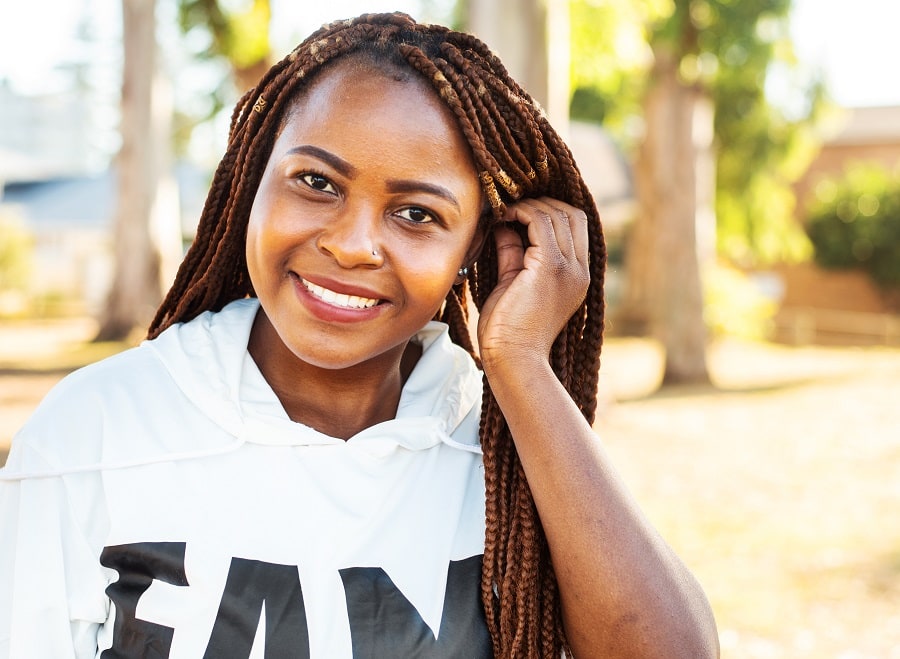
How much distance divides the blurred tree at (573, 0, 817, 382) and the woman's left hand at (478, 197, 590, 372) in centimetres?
1047

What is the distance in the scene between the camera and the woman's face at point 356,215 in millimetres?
1821

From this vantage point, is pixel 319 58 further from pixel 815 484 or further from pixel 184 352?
pixel 815 484

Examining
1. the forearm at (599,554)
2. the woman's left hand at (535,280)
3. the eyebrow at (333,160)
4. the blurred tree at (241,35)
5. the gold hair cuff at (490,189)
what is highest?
the blurred tree at (241,35)

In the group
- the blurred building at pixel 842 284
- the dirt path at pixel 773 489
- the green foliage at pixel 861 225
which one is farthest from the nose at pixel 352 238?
the green foliage at pixel 861 225

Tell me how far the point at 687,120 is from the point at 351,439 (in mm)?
12697

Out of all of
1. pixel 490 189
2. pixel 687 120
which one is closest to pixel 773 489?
pixel 490 189

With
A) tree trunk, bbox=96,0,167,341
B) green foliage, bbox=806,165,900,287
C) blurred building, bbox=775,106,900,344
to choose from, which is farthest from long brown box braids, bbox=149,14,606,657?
green foliage, bbox=806,165,900,287

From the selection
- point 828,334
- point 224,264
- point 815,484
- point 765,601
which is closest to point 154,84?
point 815,484

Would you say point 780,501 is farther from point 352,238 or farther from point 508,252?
point 352,238

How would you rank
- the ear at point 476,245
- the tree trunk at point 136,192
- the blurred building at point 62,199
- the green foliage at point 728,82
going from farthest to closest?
the blurred building at point 62,199, the tree trunk at point 136,192, the green foliage at point 728,82, the ear at point 476,245

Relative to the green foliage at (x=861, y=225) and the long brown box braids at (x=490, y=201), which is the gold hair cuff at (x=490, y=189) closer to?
A: the long brown box braids at (x=490, y=201)

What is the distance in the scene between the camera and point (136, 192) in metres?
14.8

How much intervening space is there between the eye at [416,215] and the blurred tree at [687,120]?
10763 millimetres

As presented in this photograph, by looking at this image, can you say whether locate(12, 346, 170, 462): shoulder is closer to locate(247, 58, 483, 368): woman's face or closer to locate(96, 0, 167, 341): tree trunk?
locate(247, 58, 483, 368): woman's face
